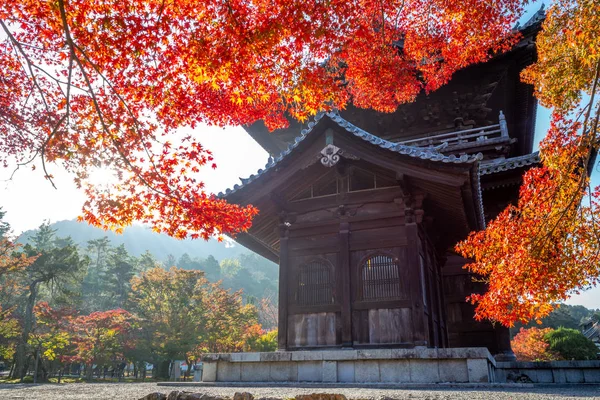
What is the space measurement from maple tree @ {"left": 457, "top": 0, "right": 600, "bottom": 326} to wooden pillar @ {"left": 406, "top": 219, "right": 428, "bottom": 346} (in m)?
1.30

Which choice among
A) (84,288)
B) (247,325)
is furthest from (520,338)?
(84,288)

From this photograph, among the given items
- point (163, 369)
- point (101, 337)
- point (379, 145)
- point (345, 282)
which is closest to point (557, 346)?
point (345, 282)

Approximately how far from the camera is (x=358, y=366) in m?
7.69

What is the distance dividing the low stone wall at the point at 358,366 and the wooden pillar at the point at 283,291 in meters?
1.16

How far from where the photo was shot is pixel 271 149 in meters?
17.7

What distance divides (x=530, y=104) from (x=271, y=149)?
9.87 meters

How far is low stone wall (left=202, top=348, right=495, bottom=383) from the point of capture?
704 centimetres

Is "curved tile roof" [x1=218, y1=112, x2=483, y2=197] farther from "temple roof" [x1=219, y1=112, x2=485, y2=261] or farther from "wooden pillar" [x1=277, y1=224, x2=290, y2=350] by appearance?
"wooden pillar" [x1=277, y1=224, x2=290, y2=350]

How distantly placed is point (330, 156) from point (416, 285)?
10.9 feet

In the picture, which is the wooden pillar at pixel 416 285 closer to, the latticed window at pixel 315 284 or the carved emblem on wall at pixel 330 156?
the latticed window at pixel 315 284

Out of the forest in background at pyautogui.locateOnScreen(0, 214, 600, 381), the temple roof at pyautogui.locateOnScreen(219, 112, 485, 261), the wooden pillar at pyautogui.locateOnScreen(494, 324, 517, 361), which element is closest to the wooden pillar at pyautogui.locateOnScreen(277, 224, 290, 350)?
the temple roof at pyautogui.locateOnScreen(219, 112, 485, 261)

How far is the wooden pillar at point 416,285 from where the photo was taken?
28.0 feet

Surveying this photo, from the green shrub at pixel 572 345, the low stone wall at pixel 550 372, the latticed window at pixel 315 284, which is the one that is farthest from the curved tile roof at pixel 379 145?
the green shrub at pixel 572 345

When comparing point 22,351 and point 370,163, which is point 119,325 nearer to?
point 22,351
